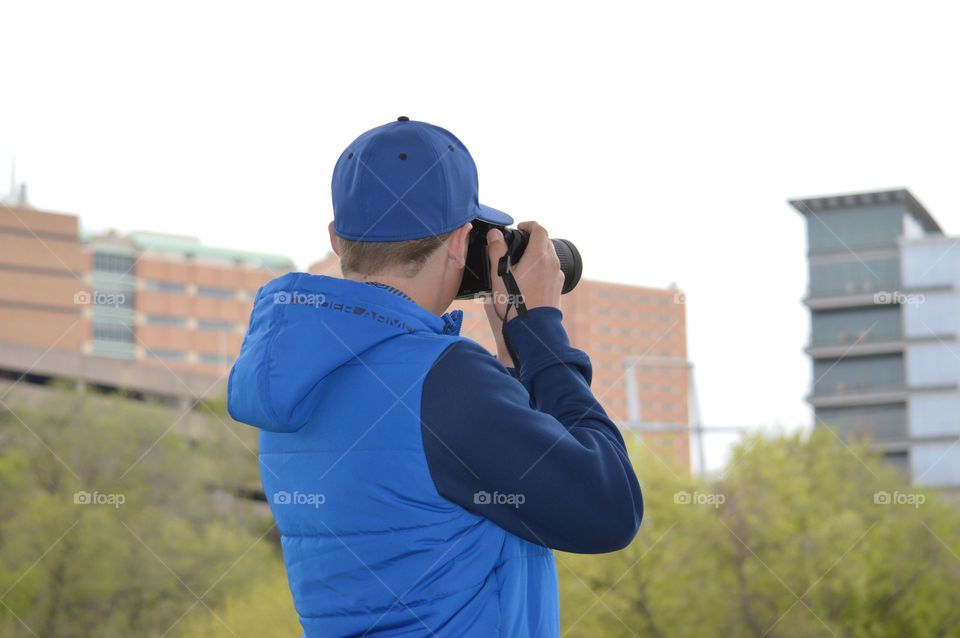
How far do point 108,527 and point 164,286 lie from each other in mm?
60604

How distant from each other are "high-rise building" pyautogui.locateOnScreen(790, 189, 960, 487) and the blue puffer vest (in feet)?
217

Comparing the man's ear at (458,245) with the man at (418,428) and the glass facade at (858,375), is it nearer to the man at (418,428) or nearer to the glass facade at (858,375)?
the man at (418,428)

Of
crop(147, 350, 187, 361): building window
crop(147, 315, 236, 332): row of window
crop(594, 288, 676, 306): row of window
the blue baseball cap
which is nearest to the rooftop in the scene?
crop(594, 288, 676, 306): row of window

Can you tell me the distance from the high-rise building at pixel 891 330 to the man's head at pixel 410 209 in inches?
2602

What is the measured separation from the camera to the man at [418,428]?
1572 mm

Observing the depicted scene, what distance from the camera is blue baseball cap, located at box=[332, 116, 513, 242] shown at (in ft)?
5.68

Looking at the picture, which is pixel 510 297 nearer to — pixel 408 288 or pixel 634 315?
pixel 408 288

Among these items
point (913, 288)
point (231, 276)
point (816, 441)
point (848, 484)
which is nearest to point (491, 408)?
point (848, 484)

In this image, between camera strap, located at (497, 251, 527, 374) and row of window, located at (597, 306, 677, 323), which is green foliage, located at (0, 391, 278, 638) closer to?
camera strap, located at (497, 251, 527, 374)

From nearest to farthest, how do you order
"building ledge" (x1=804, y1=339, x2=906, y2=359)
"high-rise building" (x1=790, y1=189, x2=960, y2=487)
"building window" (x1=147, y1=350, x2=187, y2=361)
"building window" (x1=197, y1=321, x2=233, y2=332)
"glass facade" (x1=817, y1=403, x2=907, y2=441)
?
"high-rise building" (x1=790, y1=189, x2=960, y2=487), "glass facade" (x1=817, y1=403, x2=907, y2=441), "building ledge" (x1=804, y1=339, x2=906, y2=359), "building window" (x1=147, y1=350, x2=187, y2=361), "building window" (x1=197, y1=321, x2=233, y2=332)

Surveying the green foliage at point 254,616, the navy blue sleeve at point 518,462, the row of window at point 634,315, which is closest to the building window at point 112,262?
the row of window at point 634,315

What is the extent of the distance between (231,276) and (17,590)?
202 ft

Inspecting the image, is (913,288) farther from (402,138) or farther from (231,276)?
(402,138)

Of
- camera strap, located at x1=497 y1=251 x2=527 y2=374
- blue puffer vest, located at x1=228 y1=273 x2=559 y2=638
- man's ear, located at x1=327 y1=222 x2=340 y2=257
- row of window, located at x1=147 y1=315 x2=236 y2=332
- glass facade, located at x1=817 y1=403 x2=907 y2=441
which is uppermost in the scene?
row of window, located at x1=147 y1=315 x2=236 y2=332
